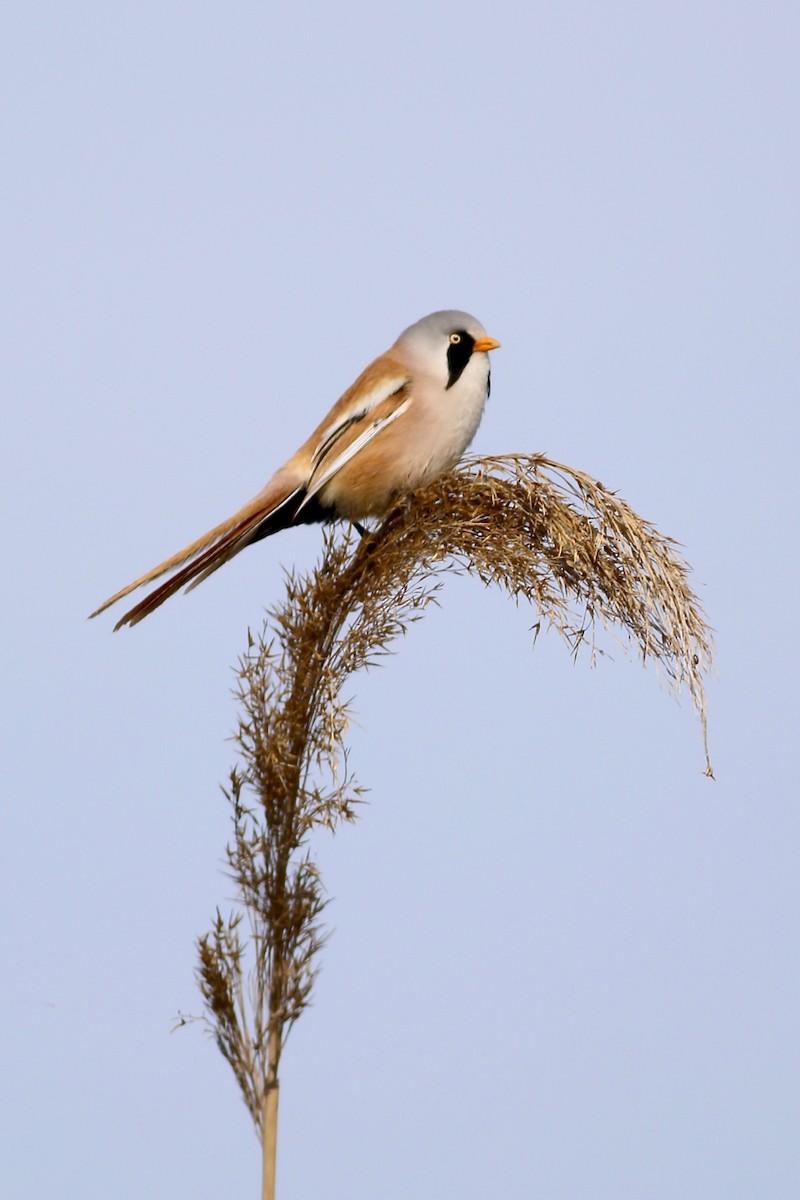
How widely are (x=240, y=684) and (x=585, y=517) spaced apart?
815 mm

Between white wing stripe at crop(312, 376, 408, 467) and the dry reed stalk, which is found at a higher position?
white wing stripe at crop(312, 376, 408, 467)

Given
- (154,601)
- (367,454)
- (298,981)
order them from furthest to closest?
(367,454)
(154,601)
(298,981)

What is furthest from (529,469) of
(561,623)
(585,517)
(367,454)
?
(367,454)

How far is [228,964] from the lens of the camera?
9.32ft

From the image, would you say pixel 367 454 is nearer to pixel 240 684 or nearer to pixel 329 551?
pixel 329 551

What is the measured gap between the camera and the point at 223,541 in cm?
346

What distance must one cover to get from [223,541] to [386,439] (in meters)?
0.48

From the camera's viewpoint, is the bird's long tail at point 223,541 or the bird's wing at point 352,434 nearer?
the bird's long tail at point 223,541

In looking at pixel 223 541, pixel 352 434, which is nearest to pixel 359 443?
pixel 352 434

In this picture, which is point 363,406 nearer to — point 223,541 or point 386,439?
point 386,439

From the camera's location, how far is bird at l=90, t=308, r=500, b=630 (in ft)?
11.3

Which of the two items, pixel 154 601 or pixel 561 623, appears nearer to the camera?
pixel 561 623

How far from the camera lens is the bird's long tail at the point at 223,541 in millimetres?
3232

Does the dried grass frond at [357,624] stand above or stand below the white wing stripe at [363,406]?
below
